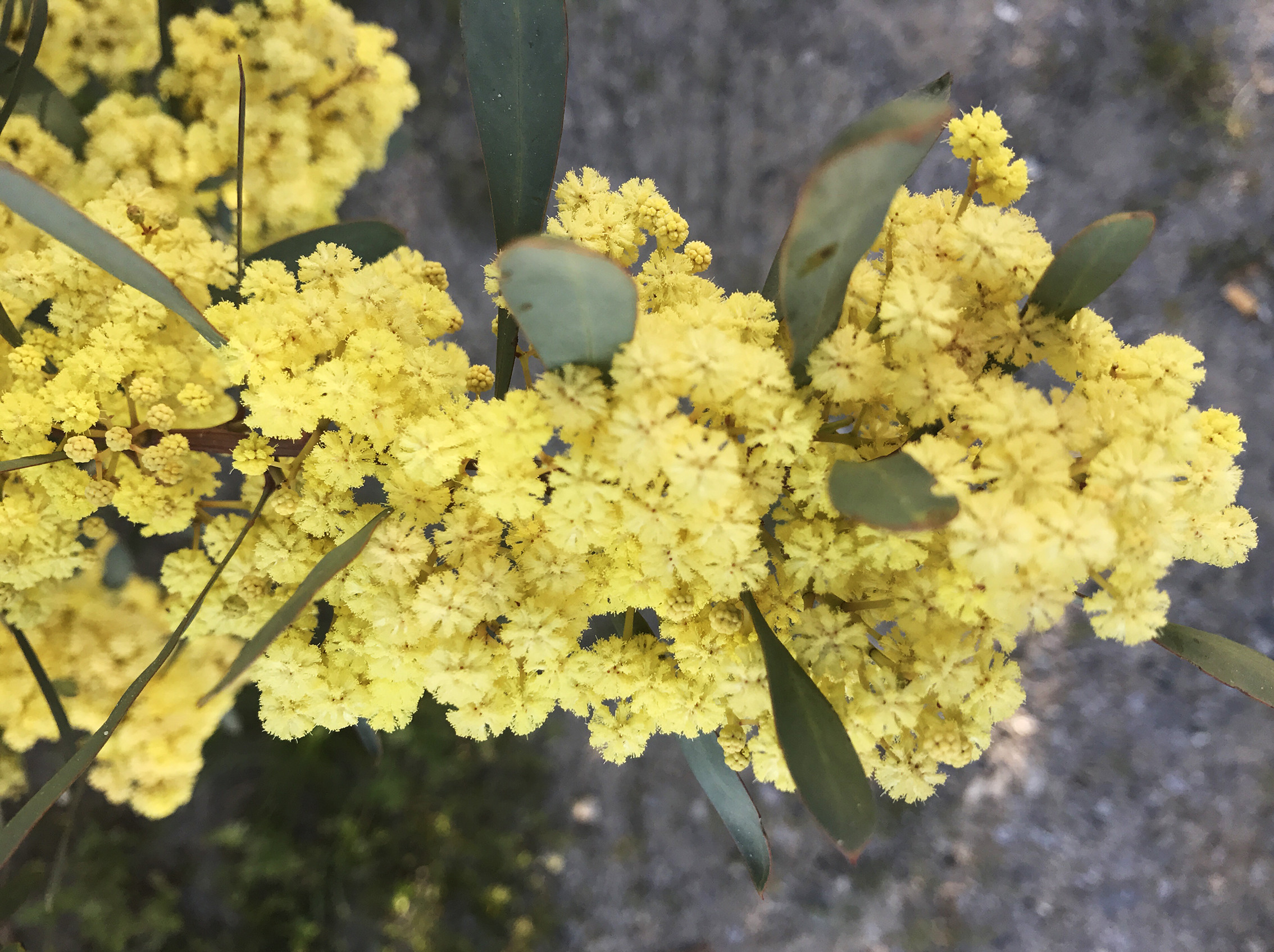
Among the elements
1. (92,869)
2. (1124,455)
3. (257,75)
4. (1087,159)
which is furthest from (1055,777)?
(92,869)

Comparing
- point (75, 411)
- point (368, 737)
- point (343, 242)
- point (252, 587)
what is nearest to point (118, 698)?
point (368, 737)

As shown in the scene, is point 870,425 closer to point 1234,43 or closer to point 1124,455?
point 1124,455

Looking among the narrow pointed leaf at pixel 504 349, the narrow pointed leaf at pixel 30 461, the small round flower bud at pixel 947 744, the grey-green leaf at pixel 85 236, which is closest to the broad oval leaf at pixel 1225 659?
the small round flower bud at pixel 947 744

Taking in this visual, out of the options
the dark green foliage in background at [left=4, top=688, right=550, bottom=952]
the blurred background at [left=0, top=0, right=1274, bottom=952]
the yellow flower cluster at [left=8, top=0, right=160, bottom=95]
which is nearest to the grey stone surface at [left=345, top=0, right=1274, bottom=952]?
the blurred background at [left=0, top=0, right=1274, bottom=952]

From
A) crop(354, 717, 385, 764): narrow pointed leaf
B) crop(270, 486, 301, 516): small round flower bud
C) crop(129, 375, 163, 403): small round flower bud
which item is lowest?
crop(354, 717, 385, 764): narrow pointed leaf

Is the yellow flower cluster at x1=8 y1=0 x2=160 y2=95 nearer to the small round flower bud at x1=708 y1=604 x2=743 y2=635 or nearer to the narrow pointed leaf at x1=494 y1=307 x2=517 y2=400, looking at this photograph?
the narrow pointed leaf at x1=494 y1=307 x2=517 y2=400

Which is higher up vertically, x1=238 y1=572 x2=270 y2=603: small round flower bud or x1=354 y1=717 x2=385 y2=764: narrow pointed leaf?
x1=238 y1=572 x2=270 y2=603: small round flower bud

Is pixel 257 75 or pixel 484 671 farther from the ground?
pixel 257 75

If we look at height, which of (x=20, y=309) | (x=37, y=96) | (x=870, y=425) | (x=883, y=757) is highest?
(x=37, y=96)
